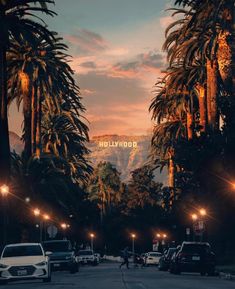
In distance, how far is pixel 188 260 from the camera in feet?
155

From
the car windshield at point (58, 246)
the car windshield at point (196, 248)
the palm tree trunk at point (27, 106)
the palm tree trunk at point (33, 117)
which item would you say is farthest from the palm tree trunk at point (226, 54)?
the car windshield at point (58, 246)

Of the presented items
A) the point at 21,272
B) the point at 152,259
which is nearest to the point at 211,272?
the point at 21,272

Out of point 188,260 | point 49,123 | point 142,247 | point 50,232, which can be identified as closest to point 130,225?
point 142,247

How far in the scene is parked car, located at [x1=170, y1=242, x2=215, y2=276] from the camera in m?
47.0

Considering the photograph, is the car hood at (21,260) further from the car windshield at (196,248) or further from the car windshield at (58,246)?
the car windshield at (58,246)

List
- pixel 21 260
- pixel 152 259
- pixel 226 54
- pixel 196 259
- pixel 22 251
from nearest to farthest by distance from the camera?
pixel 21 260 → pixel 22 251 → pixel 196 259 → pixel 226 54 → pixel 152 259

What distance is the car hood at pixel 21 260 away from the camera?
3459cm

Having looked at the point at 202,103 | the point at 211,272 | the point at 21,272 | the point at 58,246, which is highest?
the point at 202,103

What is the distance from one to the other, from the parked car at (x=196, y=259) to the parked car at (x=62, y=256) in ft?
21.8

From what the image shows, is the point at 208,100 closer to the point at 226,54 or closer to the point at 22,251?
the point at 226,54

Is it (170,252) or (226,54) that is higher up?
(226,54)

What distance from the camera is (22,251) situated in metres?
36.3

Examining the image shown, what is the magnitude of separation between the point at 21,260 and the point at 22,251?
5.08 feet

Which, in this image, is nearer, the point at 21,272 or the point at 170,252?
the point at 21,272
